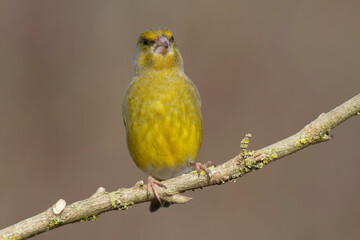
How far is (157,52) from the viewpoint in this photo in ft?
13.9

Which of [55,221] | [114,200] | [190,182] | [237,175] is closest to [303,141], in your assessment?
[237,175]

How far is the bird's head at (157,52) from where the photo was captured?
4215 mm

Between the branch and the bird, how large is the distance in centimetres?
55

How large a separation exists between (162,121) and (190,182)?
27.3 inches

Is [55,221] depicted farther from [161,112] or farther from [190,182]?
[161,112]

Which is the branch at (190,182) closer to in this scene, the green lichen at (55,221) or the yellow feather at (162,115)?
the green lichen at (55,221)

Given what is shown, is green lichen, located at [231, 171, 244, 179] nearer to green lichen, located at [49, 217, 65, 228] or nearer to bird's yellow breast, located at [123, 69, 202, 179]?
bird's yellow breast, located at [123, 69, 202, 179]

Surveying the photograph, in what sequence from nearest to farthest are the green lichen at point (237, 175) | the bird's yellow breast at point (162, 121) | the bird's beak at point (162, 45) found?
the green lichen at point (237, 175), the bird's yellow breast at point (162, 121), the bird's beak at point (162, 45)

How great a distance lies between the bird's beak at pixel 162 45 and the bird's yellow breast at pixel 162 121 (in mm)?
154

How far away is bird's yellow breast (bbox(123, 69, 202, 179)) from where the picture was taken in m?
3.98

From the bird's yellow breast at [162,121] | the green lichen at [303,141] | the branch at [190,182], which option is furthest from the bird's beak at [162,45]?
the green lichen at [303,141]

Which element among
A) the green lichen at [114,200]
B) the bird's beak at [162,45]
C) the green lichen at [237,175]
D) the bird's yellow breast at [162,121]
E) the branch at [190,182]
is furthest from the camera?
the bird's beak at [162,45]

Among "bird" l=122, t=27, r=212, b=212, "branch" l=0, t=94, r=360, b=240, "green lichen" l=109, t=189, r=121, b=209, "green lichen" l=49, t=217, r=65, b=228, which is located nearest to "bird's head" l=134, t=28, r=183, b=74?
"bird" l=122, t=27, r=212, b=212

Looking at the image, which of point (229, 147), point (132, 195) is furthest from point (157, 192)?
point (229, 147)
